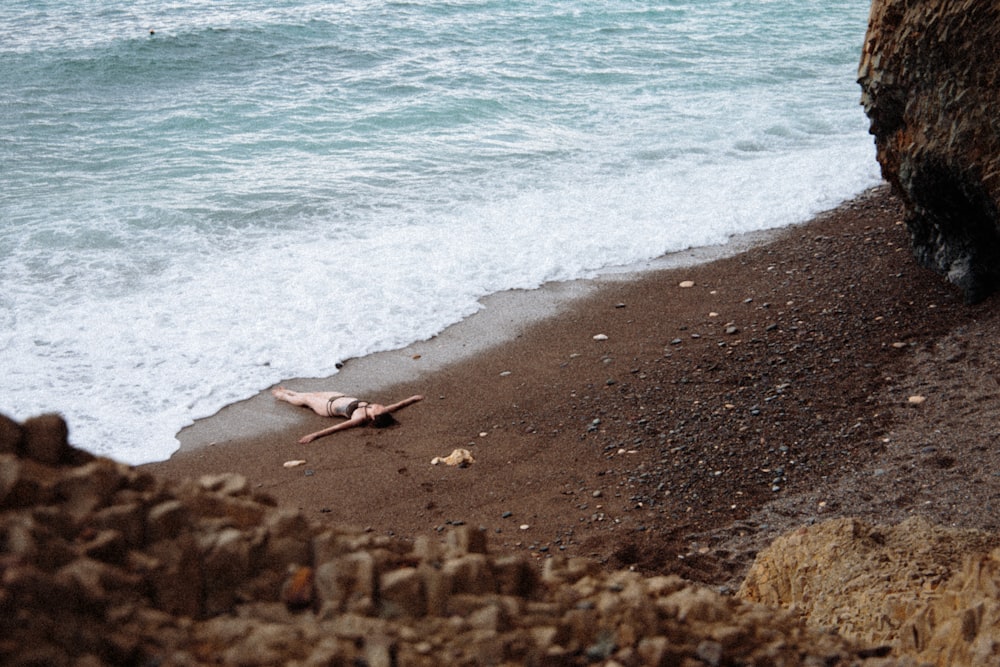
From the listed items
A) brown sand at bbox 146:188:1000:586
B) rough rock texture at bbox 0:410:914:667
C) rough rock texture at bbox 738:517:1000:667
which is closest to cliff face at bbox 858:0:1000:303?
brown sand at bbox 146:188:1000:586

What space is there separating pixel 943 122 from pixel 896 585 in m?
4.42

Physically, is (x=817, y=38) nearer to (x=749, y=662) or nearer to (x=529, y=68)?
(x=529, y=68)

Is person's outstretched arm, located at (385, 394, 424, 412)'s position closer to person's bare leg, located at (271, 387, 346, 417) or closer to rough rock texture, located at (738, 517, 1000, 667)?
person's bare leg, located at (271, 387, 346, 417)

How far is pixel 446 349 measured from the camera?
7570mm

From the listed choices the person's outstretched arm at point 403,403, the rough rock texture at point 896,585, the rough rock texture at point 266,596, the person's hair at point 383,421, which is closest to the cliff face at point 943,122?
the rough rock texture at point 896,585

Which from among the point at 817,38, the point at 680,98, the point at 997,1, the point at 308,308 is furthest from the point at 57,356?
the point at 817,38

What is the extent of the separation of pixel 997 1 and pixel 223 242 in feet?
25.4

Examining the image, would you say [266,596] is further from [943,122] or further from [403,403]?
[943,122]

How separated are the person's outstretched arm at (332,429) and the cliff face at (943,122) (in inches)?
183

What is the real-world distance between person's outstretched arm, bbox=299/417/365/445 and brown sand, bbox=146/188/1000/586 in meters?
0.06

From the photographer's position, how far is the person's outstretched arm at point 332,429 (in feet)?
20.9

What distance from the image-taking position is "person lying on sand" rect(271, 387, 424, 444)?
6414mm

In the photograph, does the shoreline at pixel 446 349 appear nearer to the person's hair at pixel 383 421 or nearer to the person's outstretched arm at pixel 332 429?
the person's outstretched arm at pixel 332 429

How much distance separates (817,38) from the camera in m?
20.8
